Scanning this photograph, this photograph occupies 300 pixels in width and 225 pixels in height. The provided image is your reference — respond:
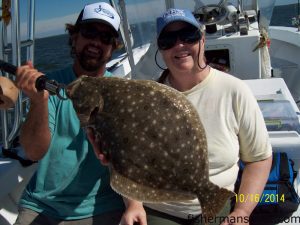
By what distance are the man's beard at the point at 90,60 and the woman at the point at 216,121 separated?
0.54m

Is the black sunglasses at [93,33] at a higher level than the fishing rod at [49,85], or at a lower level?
higher

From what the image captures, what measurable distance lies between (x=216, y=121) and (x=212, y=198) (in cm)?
60

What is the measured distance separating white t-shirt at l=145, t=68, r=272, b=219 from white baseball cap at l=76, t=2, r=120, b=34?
2.77 ft

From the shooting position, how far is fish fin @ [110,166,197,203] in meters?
1.79

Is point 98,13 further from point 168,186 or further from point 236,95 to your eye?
point 168,186

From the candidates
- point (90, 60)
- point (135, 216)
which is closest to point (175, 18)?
point (90, 60)

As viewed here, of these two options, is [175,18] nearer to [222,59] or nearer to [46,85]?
[46,85]

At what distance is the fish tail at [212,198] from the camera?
1.81 m

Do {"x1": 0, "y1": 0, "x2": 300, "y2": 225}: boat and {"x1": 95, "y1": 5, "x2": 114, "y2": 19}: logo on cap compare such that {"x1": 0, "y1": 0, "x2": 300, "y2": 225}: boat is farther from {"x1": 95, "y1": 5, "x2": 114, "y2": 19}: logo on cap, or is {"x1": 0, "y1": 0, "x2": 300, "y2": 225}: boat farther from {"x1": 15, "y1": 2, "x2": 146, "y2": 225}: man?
{"x1": 95, "y1": 5, "x2": 114, "y2": 19}: logo on cap

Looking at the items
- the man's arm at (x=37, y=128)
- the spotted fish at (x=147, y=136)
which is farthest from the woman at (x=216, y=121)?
the man's arm at (x=37, y=128)

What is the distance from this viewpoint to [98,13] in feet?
8.59

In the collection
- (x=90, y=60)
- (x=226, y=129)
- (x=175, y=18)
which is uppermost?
(x=175, y=18)

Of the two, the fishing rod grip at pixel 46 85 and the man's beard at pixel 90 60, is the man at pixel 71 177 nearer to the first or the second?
the man's beard at pixel 90 60

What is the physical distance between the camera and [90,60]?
2648mm
